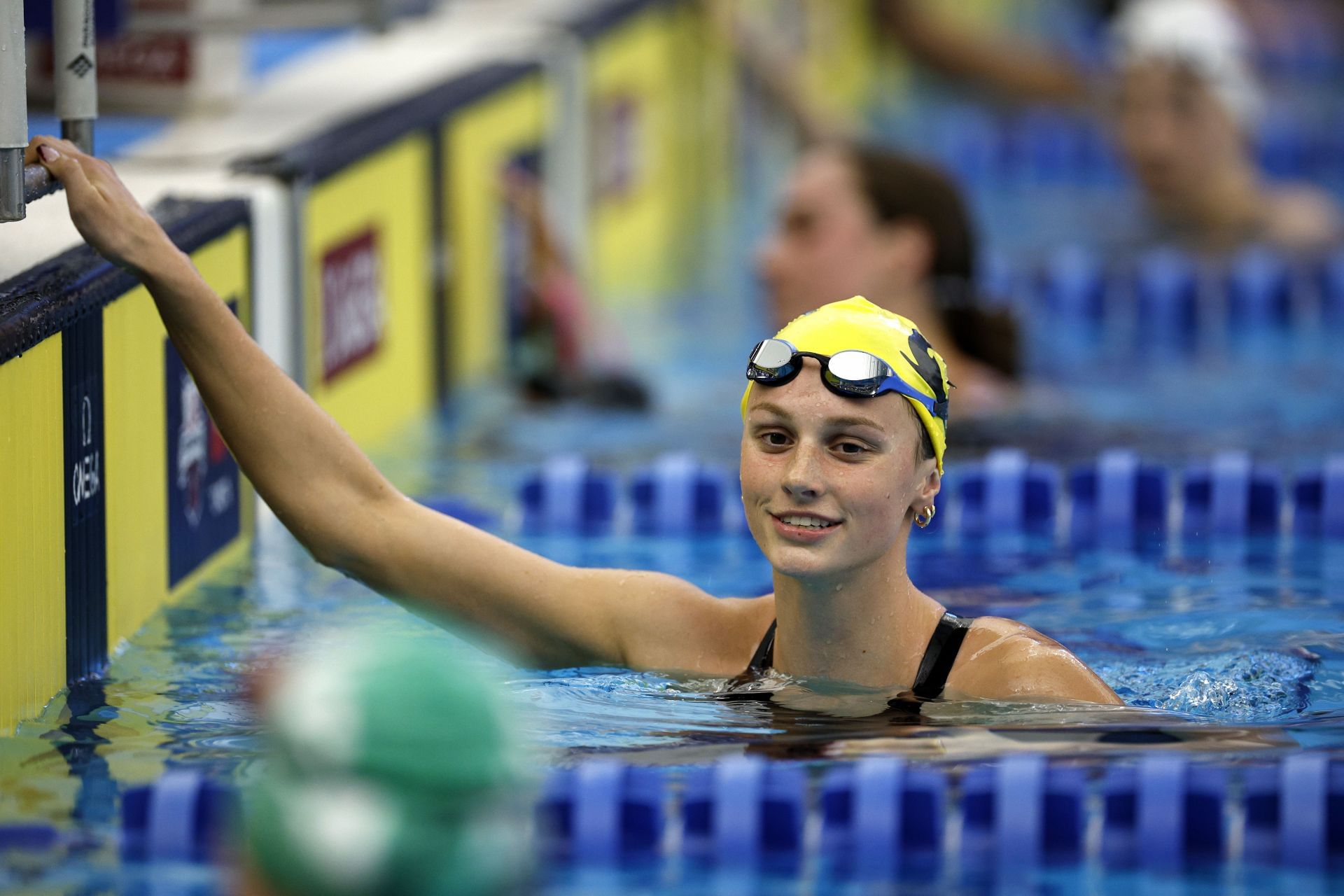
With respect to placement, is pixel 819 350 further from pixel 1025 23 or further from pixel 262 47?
pixel 1025 23

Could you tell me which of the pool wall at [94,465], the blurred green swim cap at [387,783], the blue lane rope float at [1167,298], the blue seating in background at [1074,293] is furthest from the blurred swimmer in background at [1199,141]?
the blurred green swim cap at [387,783]

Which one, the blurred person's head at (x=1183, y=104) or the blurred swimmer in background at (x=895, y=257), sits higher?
the blurred person's head at (x=1183, y=104)

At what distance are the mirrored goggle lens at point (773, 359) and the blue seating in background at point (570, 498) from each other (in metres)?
1.96

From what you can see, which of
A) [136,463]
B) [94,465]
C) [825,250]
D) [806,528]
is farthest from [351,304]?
[806,528]

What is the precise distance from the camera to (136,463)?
3467mm

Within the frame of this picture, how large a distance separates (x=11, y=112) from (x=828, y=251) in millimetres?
2997

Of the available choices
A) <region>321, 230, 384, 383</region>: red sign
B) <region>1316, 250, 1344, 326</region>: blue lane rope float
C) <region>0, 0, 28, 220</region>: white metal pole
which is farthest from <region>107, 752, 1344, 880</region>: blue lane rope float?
<region>1316, 250, 1344, 326</region>: blue lane rope float

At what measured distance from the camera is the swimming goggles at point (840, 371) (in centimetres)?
260

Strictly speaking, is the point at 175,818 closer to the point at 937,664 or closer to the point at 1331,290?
the point at 937,664

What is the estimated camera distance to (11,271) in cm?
303

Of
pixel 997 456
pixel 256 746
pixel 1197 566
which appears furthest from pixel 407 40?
pixel 256 746

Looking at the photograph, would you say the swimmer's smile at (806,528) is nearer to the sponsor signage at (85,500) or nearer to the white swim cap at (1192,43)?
the sponsor signage at (85,500)

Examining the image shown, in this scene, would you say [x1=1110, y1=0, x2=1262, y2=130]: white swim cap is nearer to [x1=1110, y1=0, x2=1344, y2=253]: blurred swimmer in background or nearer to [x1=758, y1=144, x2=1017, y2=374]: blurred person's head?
[x1=1110, y1=0, x2=1344, y2=253]: blurred swimmer in background

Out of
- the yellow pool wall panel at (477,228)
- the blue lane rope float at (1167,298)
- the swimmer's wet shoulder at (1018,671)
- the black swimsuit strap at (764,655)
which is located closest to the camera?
the swimmer's wet shoulder at (1018,671)
